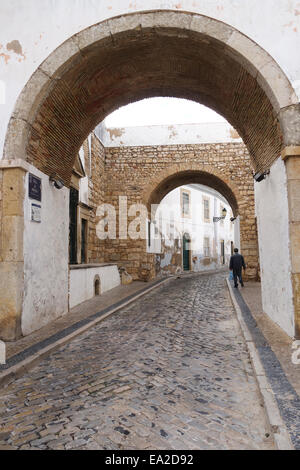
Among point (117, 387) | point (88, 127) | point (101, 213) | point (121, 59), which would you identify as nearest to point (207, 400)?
point (117, 387)

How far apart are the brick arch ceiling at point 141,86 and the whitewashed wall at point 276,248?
0.49 metres

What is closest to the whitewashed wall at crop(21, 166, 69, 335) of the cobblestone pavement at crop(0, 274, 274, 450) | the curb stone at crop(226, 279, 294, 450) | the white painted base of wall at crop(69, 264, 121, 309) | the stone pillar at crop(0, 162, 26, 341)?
the stone pillar at crop(0, 162, 26, 341)

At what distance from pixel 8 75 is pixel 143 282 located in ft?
34.7

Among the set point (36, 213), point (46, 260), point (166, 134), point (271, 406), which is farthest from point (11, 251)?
point (166, 134)

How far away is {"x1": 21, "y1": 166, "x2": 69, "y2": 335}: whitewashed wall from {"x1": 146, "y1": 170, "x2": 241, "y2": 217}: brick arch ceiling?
325 inches

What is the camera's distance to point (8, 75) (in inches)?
212

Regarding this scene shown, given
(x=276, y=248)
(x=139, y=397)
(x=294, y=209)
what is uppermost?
(x=294, y=209)

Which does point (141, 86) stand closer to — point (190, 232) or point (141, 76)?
point (141, 76)

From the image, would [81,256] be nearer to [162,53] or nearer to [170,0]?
[162,53]

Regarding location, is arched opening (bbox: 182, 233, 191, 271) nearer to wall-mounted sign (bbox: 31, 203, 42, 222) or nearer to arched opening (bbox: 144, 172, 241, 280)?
arched opening (bbox: 144, 172, 241, 280)

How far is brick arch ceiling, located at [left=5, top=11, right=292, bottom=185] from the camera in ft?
17.2

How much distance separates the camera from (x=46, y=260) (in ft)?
20.0

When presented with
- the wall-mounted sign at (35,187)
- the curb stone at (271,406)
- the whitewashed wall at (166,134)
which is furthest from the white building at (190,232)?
the curb stone at (271,406)

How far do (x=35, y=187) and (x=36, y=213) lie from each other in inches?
17.8
